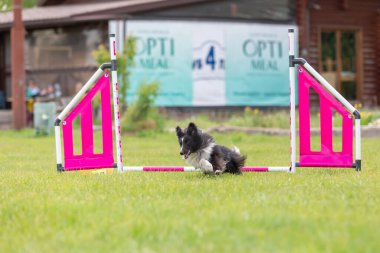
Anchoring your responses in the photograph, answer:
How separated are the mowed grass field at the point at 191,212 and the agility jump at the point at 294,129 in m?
0.21

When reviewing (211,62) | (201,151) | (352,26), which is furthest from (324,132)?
(352,26)

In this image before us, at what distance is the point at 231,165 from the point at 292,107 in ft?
3.47

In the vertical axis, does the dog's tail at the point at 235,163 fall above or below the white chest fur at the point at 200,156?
below

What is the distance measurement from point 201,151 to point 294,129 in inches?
51.9

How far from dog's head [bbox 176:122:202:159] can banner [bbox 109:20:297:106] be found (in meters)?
15.4

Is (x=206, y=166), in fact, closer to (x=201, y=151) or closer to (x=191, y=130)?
(x=201, y=151)

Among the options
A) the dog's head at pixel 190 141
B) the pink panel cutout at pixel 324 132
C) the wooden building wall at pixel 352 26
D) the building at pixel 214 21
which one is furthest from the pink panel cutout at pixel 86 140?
the wooden building wall at pixel 352 26

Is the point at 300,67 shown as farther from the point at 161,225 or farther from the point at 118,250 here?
the point at 118,250

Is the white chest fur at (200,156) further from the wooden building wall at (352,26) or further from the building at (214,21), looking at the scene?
the wooden building wall at (352,26)

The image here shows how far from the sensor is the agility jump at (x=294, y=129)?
974 centimetres

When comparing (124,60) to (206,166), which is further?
(124,60)

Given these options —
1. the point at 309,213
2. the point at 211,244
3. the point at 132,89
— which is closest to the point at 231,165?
the point at 309,213

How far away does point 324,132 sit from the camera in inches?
390

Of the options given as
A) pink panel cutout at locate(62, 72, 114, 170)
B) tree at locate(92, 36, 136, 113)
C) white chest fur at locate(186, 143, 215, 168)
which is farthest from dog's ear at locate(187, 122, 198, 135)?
tree at locate(92, 36, 136, 113)
